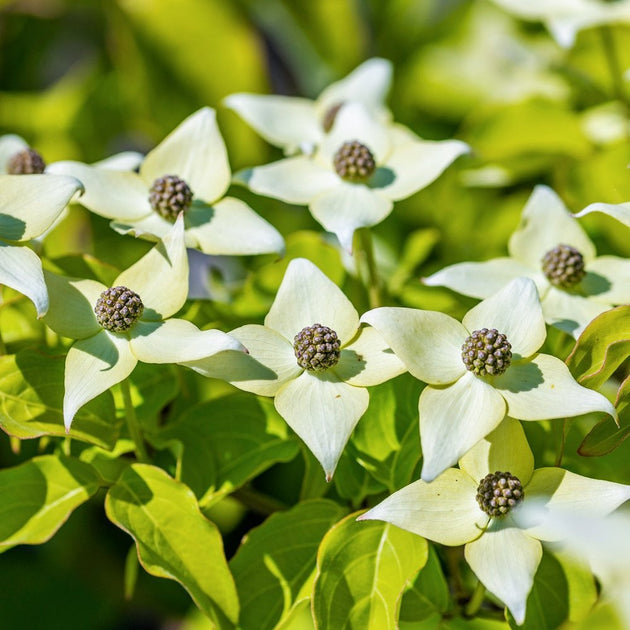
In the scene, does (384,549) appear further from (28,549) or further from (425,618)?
(28,549)

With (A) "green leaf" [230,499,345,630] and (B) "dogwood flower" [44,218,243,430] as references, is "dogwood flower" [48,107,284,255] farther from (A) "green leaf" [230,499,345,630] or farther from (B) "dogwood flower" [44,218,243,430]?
(A) "green leaf" [230,499,345,630]

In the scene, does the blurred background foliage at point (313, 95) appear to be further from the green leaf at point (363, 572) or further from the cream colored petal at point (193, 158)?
the green leaf at point (363, 572)

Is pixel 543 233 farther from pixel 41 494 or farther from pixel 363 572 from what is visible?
pixel 41 494

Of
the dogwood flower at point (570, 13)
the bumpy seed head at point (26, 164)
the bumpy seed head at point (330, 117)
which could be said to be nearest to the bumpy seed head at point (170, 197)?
the bumpy seed head at point (26, 164)

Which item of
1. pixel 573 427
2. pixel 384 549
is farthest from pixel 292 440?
pixel 573 427

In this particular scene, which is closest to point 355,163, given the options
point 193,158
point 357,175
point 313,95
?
point 357,175

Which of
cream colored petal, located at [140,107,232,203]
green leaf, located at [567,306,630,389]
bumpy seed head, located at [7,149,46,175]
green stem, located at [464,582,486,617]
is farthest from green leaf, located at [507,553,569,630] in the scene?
bumpy seed head, located at [7,149,46,175]
